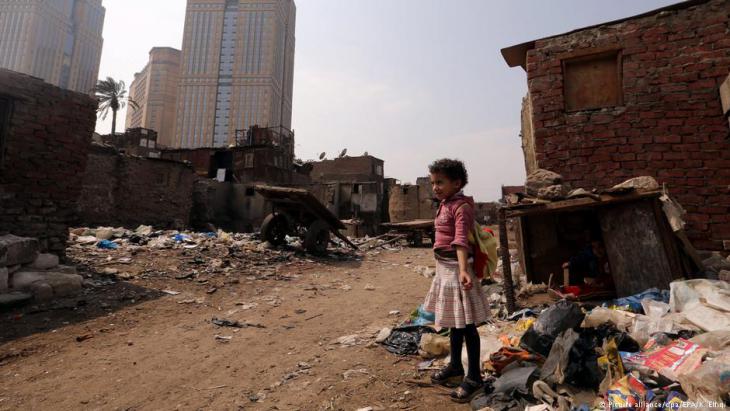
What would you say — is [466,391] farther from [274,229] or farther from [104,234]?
[104,234]

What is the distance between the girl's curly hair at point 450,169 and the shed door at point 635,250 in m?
2.87

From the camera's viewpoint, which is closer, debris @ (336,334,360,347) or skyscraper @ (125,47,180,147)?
debris @ (336,334,360,347)

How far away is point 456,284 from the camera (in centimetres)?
249

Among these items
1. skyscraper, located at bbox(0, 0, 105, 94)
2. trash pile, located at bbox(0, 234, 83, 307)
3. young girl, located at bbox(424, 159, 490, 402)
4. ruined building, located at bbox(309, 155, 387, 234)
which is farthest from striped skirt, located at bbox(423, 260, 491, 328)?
skyscraper, located at bbox(0, 0, 105, 94)

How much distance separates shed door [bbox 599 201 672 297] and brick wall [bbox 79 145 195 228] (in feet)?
57.5

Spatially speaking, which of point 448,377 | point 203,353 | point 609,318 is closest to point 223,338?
point 203,353

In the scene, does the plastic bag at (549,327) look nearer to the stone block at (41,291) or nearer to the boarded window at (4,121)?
the stone block at (41,291)

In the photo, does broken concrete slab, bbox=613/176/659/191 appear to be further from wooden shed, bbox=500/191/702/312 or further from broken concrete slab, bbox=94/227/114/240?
broken concrete slab, bbox=94/227/114/240

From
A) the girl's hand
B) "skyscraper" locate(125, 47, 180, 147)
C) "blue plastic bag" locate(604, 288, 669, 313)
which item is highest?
"skyscraper" locate(125, 47, 180, 147)

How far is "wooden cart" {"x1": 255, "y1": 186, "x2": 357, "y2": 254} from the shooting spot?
945 cm

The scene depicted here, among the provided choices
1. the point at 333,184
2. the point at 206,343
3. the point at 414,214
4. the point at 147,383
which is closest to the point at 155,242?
the point at 206,343

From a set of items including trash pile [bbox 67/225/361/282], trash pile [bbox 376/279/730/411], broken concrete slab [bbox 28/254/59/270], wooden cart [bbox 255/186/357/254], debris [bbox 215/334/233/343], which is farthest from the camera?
wooden cart [bbox 255/186/357/254]

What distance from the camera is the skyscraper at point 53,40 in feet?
139

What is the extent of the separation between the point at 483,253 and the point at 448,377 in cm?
102
